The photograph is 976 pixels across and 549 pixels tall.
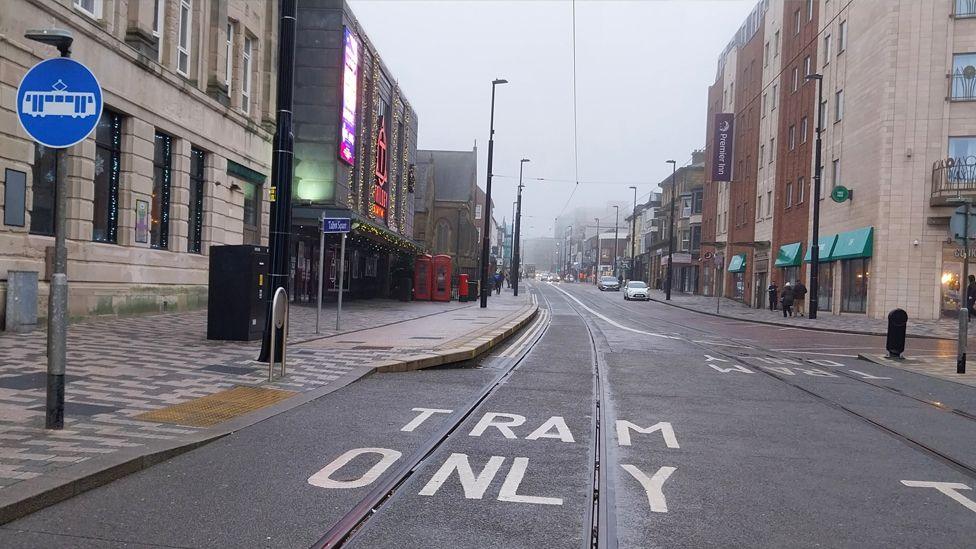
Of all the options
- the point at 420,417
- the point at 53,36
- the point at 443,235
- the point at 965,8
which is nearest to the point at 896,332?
the point at 420,417

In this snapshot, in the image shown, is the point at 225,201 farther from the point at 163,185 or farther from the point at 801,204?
the point at 801,204

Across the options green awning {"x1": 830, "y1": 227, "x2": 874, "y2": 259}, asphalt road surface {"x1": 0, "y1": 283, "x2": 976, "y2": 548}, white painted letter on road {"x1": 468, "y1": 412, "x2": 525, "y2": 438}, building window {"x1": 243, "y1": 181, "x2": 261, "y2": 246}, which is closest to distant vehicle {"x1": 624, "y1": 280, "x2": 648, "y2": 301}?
green awning {"x1": 830, "y1": 227, "x2": 874, "y2": 259}

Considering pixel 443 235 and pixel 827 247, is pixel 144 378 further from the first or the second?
pixel 443 235

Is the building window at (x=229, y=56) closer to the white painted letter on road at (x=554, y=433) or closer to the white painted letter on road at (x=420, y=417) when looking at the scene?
the white painted letter on road at (x=420, y=417)

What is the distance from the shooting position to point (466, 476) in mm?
5309

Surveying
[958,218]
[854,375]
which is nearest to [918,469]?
[854,375]

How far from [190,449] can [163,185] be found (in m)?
14.3

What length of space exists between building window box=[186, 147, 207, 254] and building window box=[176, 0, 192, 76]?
80.4 inches

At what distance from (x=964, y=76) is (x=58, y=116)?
30.8 m

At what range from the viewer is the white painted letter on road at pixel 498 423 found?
22.3 feet

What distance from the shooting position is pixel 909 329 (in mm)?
24703

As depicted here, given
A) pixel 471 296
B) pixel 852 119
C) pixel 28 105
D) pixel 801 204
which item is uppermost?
pixel 852 119

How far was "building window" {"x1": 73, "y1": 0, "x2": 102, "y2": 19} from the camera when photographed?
1476 centimetres

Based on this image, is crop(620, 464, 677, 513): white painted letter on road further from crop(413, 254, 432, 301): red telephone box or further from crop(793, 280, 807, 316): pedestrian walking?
crop(413, 254, 432, 301): red telephone box
